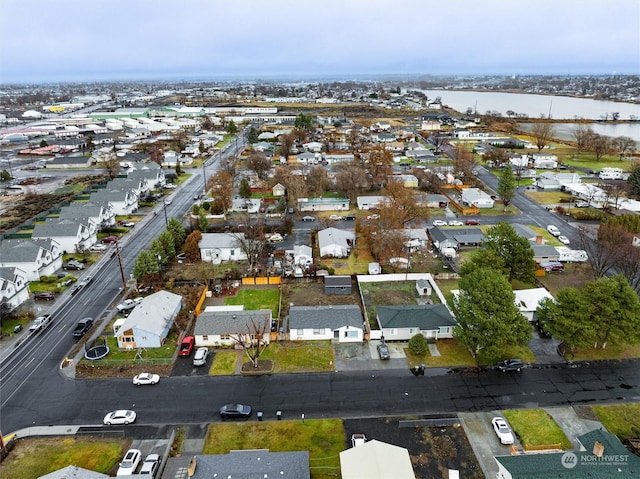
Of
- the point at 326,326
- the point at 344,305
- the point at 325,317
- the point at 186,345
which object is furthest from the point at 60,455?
the point at 344,305

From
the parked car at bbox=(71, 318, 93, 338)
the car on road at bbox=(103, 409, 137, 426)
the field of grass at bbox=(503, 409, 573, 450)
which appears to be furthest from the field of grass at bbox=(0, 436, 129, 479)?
the field of grass at bbox=(503, 409, 573, 450)

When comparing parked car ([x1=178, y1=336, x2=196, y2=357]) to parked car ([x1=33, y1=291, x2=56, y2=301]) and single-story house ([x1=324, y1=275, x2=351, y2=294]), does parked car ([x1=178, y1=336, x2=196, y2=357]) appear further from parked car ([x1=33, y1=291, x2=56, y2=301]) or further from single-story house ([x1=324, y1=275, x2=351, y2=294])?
parked car ([x1=33, y1=291, x2=56, y2=301])

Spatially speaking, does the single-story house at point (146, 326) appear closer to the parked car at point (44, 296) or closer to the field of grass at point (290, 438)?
the field of grass at point (290, 438)

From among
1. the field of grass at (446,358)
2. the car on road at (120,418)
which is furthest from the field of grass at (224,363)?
the field of grass at (446,358)

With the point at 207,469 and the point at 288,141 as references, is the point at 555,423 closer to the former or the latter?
the point at 207,469

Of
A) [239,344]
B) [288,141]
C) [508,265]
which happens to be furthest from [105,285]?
[288,141]
